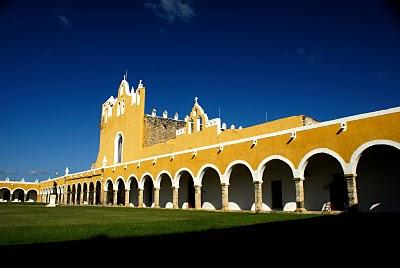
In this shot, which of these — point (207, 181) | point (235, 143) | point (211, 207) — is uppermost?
point (235, 143)

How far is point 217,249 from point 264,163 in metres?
10.9

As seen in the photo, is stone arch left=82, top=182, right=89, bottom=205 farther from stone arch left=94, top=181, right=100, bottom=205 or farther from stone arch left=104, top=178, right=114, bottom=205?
stone arch left=104, top=178, right=114, bottom=205

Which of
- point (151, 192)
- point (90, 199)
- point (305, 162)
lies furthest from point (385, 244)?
point (90, 199)

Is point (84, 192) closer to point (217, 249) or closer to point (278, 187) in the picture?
point (278, 187)

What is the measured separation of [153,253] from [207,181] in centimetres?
1696

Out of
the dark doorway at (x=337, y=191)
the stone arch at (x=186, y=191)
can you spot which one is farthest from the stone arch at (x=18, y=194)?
the dark doorway at (x=337, y=191)

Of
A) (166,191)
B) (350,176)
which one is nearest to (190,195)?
(166,191)

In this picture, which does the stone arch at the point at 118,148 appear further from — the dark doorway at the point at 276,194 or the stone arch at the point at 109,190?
the dark doorway at the point at 276,194

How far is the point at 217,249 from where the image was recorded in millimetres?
4852

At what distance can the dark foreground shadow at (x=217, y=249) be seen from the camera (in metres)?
4.15

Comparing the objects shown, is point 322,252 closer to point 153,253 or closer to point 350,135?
point 153,253

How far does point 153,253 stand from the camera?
4.56m

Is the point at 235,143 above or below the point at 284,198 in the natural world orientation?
above

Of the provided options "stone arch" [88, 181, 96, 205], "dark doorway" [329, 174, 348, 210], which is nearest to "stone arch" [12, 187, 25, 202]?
"stone arch" [88, 181, 96, 205]
